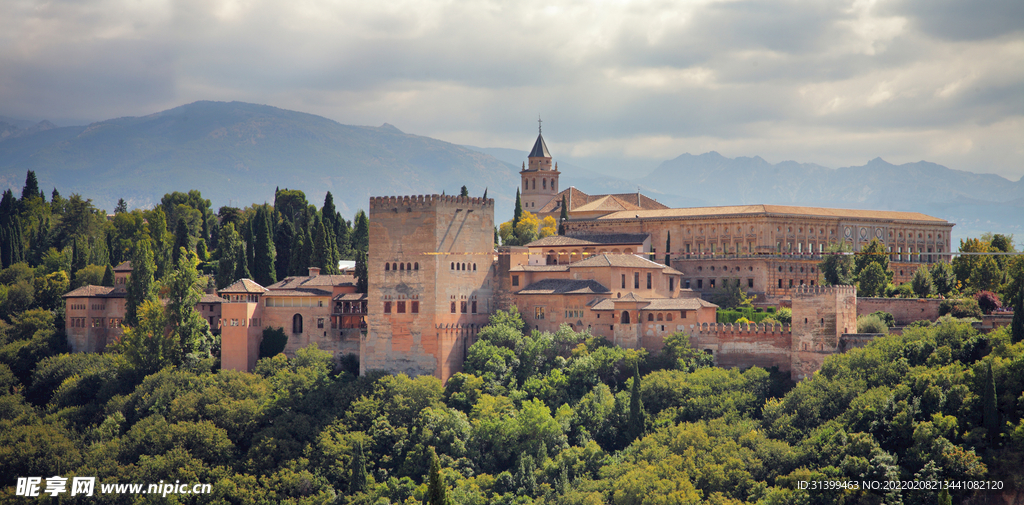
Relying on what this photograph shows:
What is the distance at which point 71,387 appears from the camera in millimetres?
64250

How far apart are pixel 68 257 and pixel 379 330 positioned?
36570mm

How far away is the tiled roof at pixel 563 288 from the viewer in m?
60.9

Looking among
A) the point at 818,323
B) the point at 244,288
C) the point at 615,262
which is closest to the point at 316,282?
the point at 244,288

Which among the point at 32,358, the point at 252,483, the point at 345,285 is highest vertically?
the point at 345,285

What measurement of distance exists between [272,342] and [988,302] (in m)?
38.5

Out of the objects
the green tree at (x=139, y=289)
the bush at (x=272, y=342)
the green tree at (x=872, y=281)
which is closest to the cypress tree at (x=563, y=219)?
the green tree at (x=872, y=281)

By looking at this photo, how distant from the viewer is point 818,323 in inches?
2148

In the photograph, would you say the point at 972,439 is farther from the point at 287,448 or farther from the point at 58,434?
the point at 58,434

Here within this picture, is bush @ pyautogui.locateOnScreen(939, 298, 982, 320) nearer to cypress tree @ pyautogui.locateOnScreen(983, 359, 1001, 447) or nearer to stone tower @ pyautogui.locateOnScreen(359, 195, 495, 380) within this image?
cypress tree @ pyautogui.locateOnScreen(983, 359, 1001, 447)

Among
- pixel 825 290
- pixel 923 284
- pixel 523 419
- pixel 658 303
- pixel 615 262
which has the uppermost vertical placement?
pixel 615 262

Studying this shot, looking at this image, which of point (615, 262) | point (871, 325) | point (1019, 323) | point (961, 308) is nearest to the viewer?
point (1019, 323)

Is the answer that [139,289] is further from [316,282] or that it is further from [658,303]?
[658,303]

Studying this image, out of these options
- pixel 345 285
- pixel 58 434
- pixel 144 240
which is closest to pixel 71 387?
pixel 58 434

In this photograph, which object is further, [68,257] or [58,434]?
[68,257]
